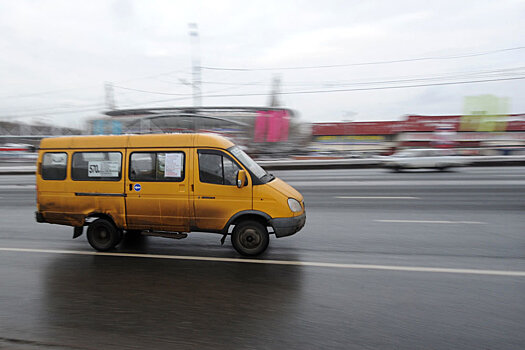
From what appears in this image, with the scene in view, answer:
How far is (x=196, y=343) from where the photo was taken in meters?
3.03

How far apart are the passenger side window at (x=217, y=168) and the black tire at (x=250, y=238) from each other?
742 mm

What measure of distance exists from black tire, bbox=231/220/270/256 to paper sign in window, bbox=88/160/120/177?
92.1 inches

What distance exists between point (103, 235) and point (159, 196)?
1.35 metres

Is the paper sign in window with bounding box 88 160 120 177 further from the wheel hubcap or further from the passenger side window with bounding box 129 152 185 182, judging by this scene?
the wheel hubcap

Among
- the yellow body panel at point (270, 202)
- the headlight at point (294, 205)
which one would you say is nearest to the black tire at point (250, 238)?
the yellow body panel at point (270, 202)

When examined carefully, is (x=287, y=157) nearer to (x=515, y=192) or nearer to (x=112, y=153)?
(x=515, y=192)

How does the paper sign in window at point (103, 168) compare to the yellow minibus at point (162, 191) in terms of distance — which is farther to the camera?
the paper sign in window at point (103, 168)

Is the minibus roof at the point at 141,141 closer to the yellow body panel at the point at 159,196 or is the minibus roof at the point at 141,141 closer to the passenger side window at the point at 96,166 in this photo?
the yellow body panel at the point at 159,196

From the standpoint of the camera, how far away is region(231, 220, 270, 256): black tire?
5293 mm

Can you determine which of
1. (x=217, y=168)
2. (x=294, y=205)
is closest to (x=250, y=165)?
(x=217, y=168)

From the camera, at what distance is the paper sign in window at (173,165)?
539 centimetres

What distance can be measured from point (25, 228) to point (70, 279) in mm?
4075

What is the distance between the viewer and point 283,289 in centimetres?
416

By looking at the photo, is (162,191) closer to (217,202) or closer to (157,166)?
(157,166)
